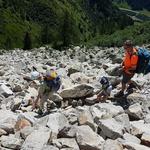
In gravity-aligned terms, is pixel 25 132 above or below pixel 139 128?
below

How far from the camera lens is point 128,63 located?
16625 millimetres

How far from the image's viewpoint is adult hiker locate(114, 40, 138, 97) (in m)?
16.1

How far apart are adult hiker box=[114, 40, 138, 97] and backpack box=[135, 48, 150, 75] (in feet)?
0.38

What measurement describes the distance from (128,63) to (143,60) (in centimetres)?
59

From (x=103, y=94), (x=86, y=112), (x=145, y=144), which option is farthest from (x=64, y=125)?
(x=103, y=94)

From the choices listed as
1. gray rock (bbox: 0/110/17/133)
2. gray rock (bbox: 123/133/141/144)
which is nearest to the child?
gray rock (bbox: 0/110/17/133)

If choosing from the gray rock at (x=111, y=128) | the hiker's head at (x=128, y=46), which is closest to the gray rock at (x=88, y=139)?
the gray rock at (x=111, y=128)

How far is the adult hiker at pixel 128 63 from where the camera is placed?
16.1 metres

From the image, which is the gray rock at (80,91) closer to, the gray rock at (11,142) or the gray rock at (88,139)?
the gray rock at (88,139)

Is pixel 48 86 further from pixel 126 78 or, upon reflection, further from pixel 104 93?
pixel 126 78

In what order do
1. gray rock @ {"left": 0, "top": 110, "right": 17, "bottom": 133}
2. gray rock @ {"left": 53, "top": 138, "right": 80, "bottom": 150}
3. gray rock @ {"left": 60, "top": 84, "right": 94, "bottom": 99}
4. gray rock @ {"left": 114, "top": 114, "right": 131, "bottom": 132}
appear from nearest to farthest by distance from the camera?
gray rock @ {"left": 53, "top": 138, "right": 80, "bottom": 150} < gray rock @ {"left": 114, "top": 114, "right": 131, "bottom": 132} < gray rock @ {"left": 0, "top": 110, "right": 17, "bottom": 133} < gray rock @ {"left": 60, "top": 84, "right": 94, "bottom": 99}

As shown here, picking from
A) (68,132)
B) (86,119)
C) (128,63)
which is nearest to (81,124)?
(86,119)

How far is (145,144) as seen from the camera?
12.2 metres

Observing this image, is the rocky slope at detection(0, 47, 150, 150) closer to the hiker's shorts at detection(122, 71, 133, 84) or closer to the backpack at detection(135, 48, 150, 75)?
the hiker's shorts at detection(122, 71, 133, 84)
